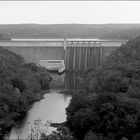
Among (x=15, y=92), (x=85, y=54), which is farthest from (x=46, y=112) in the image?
(x=85, y=54)

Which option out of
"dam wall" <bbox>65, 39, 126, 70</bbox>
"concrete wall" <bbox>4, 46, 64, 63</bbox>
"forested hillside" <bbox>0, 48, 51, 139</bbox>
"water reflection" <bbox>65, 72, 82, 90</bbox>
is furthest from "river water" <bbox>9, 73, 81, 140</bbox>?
"concrete wall" <bbox>4, 46, 64, 63</bbox>

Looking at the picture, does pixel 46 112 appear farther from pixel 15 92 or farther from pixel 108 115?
pixel 108 115

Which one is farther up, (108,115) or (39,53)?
(108,115)

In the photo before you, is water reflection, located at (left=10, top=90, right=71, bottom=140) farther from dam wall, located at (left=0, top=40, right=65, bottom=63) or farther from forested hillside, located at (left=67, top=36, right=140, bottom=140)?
dam wall, located at (left=0, top=40, right=65, bottom=63)

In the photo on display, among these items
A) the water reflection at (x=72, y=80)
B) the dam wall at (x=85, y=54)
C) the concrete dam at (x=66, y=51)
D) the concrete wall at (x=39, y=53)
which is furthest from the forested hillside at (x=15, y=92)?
the concrete wall at (x=39, y=53)

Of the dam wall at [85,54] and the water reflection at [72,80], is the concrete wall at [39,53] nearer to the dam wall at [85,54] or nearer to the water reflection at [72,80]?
the dam wall at [85,54]
